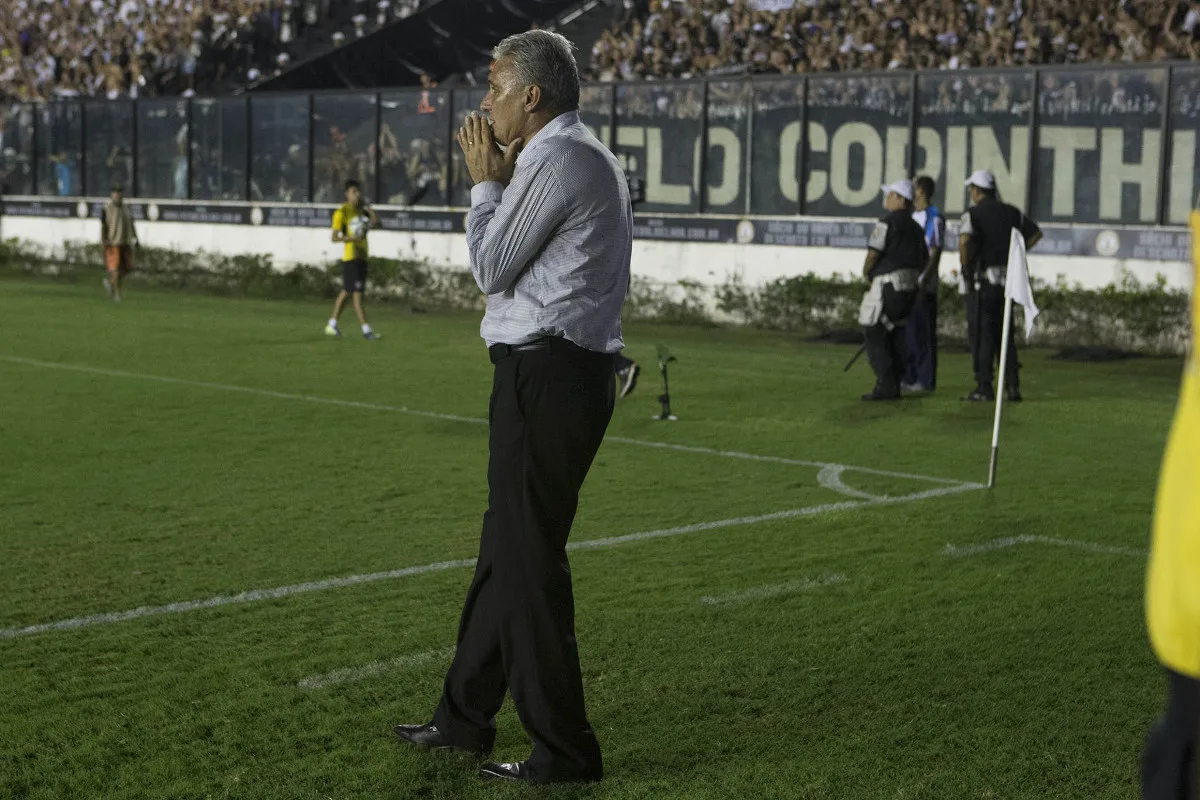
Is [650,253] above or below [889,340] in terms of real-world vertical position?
above

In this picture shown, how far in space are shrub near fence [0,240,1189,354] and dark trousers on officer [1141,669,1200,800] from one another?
678 inches

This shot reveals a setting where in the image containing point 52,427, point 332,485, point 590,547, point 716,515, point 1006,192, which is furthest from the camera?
point 1006,192

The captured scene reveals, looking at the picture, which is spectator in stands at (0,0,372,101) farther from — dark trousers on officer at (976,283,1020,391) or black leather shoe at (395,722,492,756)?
black leather shoe at (395,722,492,756)

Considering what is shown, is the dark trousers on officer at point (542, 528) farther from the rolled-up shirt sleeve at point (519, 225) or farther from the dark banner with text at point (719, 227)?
the dark banner with text at point (719, 227)

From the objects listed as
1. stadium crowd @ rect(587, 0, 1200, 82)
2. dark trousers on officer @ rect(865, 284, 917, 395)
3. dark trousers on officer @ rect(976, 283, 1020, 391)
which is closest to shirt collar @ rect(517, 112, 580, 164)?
dark trousers on officer @ rect(865, 284, 917, 395)

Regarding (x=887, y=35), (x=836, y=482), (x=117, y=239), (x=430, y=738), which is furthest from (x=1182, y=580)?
(x=117, y=239)

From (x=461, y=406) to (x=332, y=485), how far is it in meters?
3.90

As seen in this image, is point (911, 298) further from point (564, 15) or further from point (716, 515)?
point (564, 15)

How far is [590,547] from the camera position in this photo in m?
7.91

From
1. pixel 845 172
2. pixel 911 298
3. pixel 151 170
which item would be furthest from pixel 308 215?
pixel 911 298

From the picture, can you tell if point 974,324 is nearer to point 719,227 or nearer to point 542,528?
point 719,227

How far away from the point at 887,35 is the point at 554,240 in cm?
2290

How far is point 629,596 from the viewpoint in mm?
6887

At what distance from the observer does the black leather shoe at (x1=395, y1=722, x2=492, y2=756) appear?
190 inches
